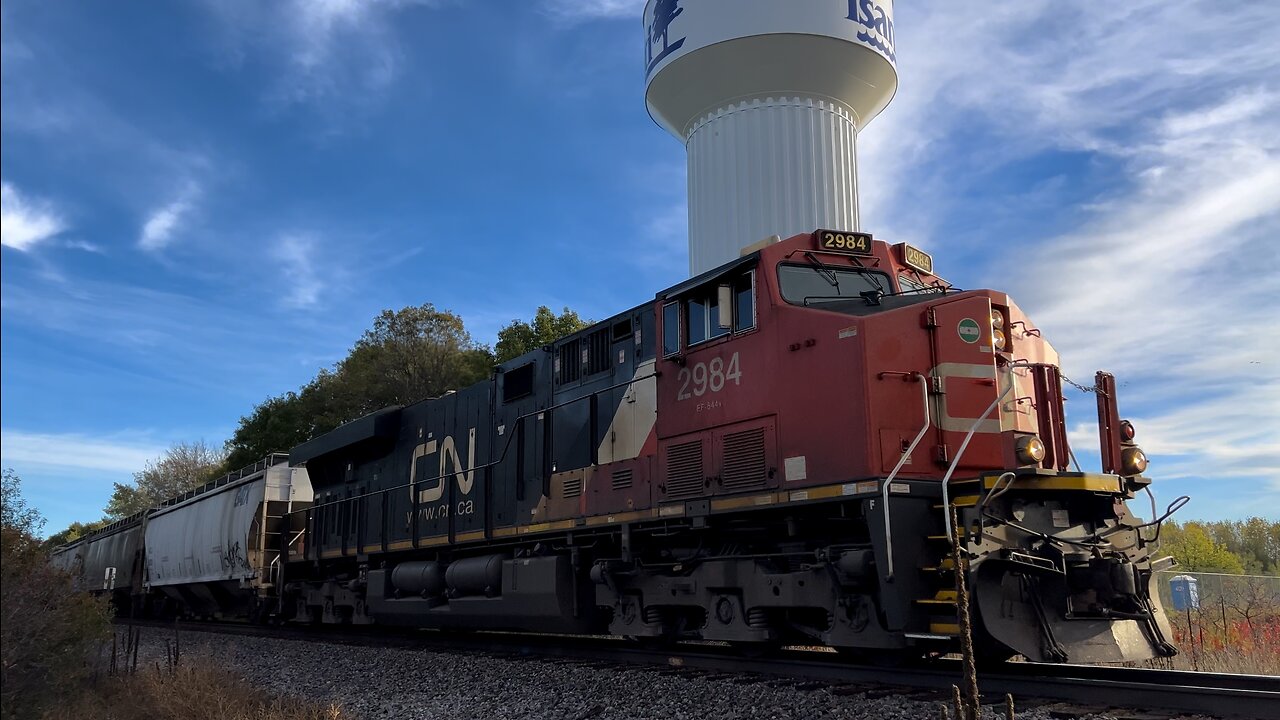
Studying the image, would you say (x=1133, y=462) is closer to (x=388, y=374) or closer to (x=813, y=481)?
(x=813, y=481)

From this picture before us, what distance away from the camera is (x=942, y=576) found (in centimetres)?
663

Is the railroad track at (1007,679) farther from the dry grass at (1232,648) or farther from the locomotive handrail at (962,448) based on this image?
the dry grass at (1232,648)

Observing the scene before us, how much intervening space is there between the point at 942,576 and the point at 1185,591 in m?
14.6

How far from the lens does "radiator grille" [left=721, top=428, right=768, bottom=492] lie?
8.14 meters

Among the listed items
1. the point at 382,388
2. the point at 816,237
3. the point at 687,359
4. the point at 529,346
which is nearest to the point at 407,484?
the point at 687,359

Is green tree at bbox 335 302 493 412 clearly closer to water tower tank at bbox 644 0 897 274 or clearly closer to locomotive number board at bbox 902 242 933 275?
→ water tower tank at bbox 644 0 897 274

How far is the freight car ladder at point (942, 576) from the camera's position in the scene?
20.9 feet

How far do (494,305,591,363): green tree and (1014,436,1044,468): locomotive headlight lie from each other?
90.0 ft

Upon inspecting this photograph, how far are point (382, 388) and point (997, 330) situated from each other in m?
31.8

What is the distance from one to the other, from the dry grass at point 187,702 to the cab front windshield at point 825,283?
530 cm

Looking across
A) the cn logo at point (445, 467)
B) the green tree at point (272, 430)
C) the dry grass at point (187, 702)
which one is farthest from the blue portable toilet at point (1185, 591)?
the green tree at point (272, 430)

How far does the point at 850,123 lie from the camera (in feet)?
73.6

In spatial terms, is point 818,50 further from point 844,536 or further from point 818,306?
point 844,536

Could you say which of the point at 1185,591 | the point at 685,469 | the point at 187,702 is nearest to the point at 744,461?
the point at 685,469
